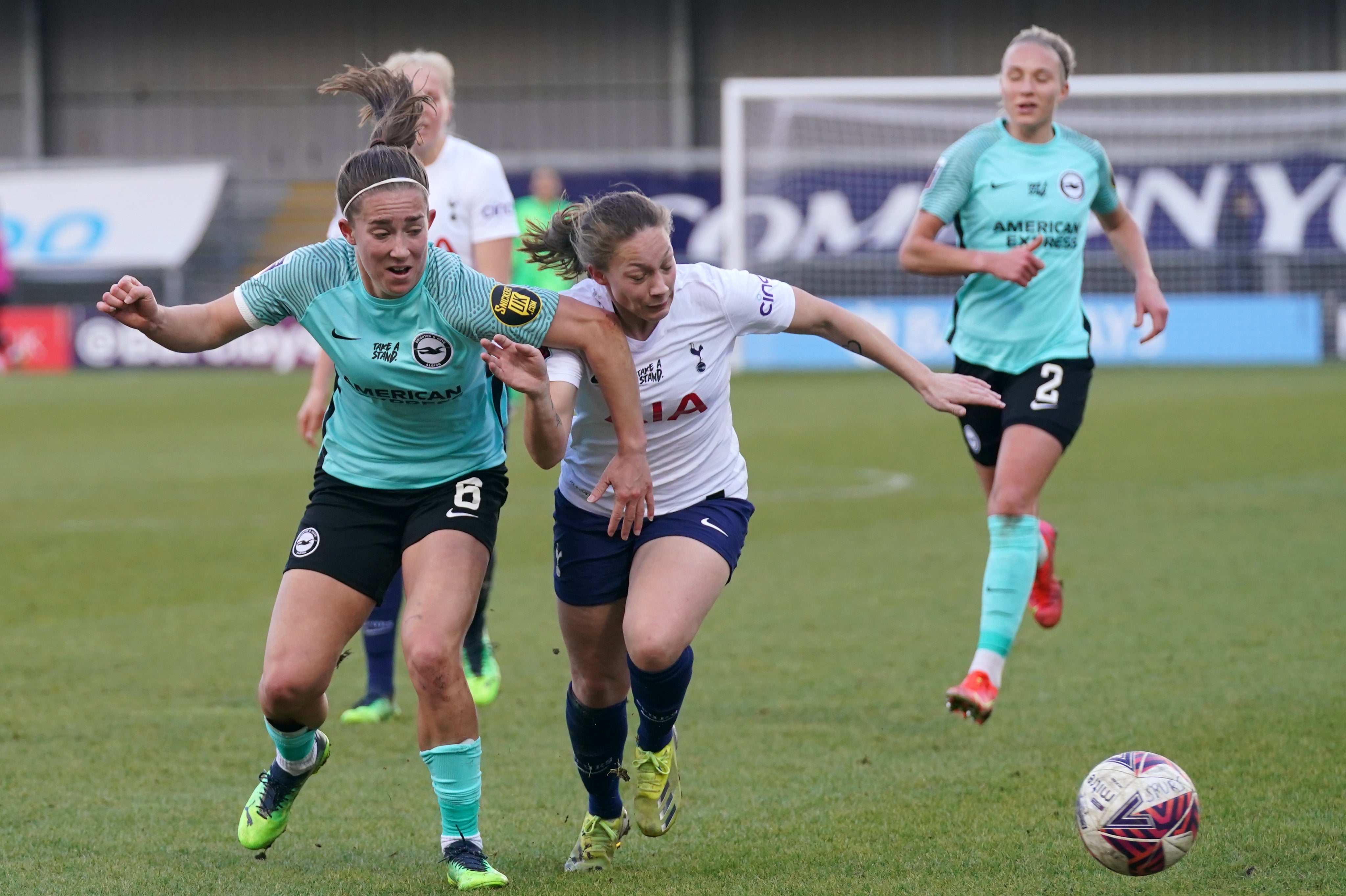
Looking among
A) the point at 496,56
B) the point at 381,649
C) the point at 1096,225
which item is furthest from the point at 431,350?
the point at 496,56

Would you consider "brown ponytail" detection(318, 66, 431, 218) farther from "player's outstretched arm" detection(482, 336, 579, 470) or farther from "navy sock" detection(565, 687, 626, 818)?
"navy sock" detection(565, 687, 626, 818)

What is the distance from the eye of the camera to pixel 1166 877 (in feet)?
12.6

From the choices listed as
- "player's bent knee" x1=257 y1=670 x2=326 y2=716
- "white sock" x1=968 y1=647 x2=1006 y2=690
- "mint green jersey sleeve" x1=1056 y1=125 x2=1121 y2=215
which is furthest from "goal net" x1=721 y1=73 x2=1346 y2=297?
"player's bent knee" x1=257 y1=670 x2=326 y2=716

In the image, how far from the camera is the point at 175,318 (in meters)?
4.05

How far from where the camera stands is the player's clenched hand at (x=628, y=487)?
409cm

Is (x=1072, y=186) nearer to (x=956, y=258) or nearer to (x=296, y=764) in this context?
(x=956, y=258)

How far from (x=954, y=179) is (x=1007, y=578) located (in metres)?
1.43

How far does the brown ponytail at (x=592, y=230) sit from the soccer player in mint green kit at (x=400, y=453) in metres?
0.16

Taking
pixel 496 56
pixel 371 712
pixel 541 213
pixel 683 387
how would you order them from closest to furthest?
1. pixel 683 387
2. pixel 371 712
3. pixel 541 213
4. pixel 496 56

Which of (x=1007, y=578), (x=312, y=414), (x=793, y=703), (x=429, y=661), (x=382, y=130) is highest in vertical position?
(x=382, y=130)

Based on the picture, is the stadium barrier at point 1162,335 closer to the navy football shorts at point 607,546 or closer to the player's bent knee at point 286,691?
the navy football shorts at point 607,546

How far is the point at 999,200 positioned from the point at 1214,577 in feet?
10.3

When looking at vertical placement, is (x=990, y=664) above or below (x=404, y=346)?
below

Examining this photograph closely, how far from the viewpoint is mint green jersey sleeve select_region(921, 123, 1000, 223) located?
591 cm
